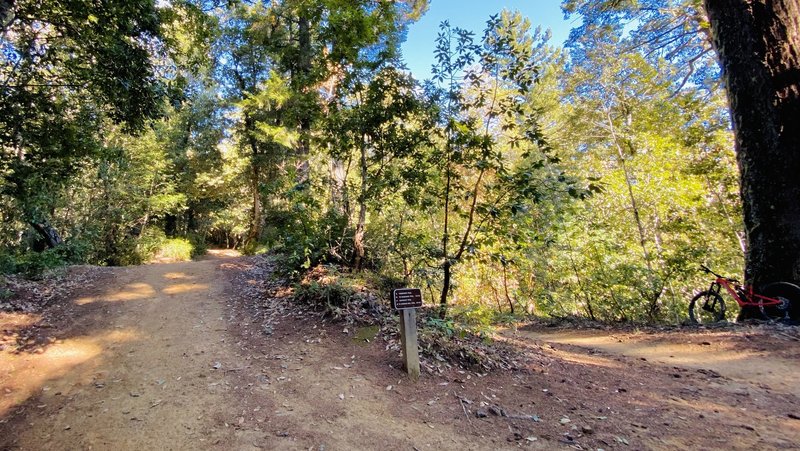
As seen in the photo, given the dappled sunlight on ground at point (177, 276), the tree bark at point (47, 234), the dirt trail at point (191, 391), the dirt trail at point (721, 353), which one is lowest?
the dirt trail at point (721, 353)

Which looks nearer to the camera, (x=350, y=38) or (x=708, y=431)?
(x=708, y=431)

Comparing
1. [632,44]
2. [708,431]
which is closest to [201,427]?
[708,431]

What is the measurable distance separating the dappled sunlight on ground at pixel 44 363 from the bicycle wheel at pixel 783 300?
32.8 ft

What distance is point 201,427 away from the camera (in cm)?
314

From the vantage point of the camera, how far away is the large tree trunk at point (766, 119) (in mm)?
5617

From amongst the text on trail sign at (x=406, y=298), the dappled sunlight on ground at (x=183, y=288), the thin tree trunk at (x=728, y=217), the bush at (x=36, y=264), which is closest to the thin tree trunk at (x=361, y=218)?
the text on trail sign at (x=406, y=298)

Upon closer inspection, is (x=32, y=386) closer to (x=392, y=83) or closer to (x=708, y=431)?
(x=392, y=83)

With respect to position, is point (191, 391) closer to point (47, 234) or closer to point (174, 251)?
point (47, 234)

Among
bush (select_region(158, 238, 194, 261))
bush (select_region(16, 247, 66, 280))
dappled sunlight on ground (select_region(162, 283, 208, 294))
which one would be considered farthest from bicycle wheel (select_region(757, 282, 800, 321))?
bush (select_region(158, 238, 194, 261))

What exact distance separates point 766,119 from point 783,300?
9.58 ft

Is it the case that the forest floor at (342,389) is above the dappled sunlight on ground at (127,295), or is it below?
below

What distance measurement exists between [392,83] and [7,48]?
779 cm

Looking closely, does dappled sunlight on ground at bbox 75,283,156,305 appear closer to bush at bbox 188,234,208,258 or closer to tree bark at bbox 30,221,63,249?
Result: tree bark at bbox 30,221,63,249

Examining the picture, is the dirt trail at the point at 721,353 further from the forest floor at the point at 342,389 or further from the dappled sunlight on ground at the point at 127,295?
the dappled sunlight on ground at the point at 127,295
